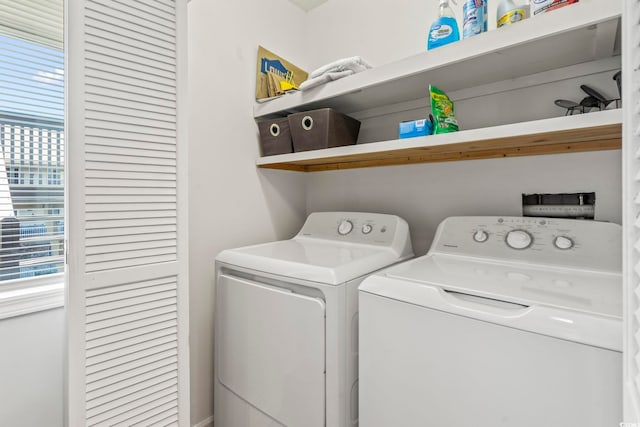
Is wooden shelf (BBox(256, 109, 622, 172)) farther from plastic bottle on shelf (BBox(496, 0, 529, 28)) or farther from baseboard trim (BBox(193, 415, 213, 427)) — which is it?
baseboard trim (BBox(193, 415, 213, 427))

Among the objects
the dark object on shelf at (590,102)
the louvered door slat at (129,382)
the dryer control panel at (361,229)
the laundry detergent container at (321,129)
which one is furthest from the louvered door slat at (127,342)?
the dark object on shelf at (590,102)

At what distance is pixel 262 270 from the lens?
1.24m

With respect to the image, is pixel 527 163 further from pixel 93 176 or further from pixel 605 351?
pixel 93 176

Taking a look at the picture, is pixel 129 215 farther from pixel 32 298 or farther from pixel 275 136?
pixel 275 136

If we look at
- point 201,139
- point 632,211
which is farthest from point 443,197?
point 201,139

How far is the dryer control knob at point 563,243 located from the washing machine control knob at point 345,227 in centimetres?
90

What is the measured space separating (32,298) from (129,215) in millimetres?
557

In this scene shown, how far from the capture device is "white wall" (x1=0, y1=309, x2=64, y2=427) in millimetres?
1079

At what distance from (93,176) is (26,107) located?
57 cm

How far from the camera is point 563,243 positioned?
1076mm

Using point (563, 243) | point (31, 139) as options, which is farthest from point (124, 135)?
point (563, 243)

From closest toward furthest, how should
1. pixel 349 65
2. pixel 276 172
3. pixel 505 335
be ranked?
pixel 505 335, pixel 349 65, pixel 276 172

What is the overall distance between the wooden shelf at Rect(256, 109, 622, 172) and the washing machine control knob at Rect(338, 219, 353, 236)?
0.39 meters

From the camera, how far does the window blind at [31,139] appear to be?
1113 mm
